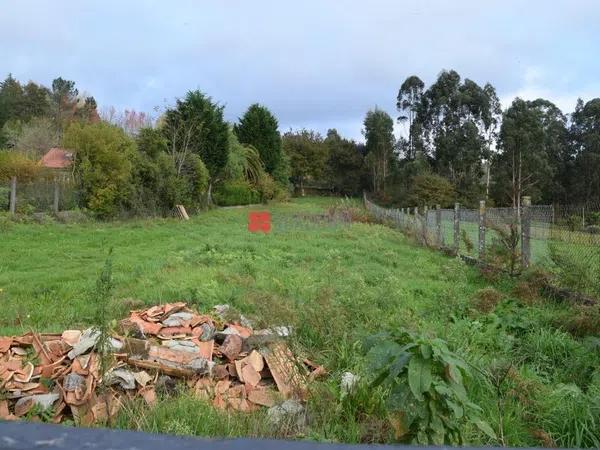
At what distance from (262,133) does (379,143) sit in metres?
15.8

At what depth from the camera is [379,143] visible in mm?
60062

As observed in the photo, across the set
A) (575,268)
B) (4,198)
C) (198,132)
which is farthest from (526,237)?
(198,132)

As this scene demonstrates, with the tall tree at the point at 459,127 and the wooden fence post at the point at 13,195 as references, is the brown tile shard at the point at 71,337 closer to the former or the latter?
the wooden fence post at the point at 13,195

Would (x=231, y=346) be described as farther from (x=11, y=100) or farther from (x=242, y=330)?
(x=11, y=100)

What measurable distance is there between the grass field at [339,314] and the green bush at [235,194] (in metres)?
23.2

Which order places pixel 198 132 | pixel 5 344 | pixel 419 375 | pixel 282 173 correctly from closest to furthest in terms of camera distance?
1. pixel 419 375
2. pixel 5 344
3. pixel 198 132
4. pixel 282 173

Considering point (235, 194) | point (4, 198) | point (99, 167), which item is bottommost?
point (4, 198)

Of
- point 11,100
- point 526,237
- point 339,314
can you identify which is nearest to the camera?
point 339,314

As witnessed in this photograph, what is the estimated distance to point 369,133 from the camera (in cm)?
6166

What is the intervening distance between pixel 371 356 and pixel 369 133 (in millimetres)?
60540

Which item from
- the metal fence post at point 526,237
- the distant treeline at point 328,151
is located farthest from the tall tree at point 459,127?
the metal fence post at point 526,237

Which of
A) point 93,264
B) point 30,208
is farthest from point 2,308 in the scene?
point 30,208

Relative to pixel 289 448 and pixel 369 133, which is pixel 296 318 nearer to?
pixel 289 448

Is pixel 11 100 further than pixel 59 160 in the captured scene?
Yes
